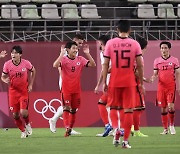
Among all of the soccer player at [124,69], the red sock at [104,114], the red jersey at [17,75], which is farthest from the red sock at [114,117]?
the red jersey at [17,75]

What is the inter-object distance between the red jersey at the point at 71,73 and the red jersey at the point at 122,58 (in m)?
4.47

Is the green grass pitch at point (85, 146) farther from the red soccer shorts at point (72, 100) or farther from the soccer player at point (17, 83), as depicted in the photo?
the soccer player at point (17, 83)

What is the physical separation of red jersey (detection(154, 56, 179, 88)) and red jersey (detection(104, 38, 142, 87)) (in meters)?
5.92

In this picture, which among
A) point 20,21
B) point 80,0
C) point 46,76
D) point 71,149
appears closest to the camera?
point 71,149

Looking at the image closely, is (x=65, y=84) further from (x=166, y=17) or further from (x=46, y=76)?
(x=166, y=17)

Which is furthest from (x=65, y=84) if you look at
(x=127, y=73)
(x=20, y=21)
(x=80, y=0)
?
(x=80, y=0)

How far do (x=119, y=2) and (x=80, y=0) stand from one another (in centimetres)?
177

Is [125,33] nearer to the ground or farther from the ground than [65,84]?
farther from the ground

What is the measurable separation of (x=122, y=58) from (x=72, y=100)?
4.81m

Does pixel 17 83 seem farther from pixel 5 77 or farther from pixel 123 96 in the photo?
pixel 123 96

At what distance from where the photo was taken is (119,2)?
101 feet

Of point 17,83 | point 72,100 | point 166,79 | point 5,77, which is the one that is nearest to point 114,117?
point 72,100

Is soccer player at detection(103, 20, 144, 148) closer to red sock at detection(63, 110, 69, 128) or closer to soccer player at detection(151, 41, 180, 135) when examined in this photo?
red sock at detection(63, 110, 69, 128)

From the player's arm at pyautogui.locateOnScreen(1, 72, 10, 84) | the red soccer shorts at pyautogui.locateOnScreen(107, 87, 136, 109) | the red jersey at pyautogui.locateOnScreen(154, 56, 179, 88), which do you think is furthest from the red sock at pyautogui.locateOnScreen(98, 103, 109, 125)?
the red soccer shorts at pyautogui.locateOnScreen(107, 87, 136, 109)
